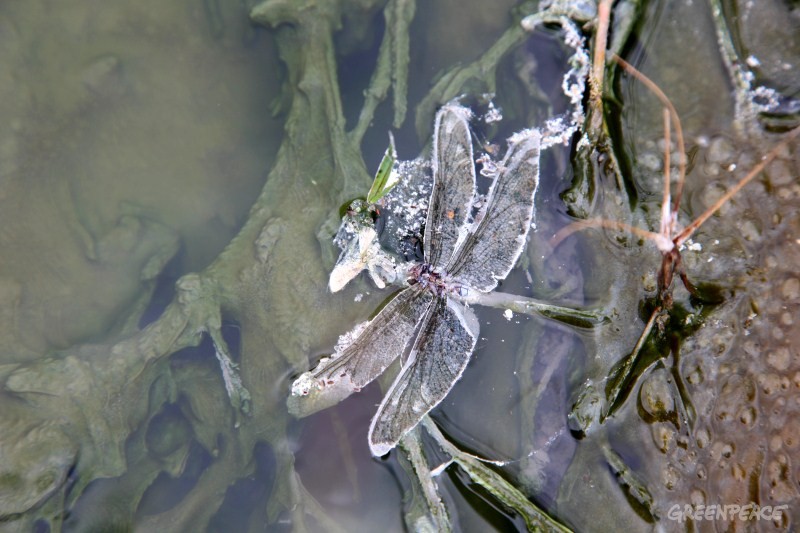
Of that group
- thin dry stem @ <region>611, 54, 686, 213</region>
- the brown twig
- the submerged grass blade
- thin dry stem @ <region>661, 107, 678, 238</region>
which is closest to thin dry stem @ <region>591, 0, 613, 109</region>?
the brown twig

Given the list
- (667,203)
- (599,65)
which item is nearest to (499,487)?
(667,203)

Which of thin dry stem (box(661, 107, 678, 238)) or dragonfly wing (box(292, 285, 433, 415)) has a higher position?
thin dry stem (box(661, 107, 678, 238))

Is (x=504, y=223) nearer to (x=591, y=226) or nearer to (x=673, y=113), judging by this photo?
(x=591, y=226)

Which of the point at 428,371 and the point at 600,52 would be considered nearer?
the point at 600,52

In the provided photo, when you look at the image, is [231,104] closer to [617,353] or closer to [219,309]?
[219,309]

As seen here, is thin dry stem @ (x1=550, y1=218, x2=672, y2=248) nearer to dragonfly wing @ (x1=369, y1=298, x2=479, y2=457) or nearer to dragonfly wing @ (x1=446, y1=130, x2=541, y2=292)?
dragonfly wing @ (x1=446, y1=130, x2=541, y2=292)

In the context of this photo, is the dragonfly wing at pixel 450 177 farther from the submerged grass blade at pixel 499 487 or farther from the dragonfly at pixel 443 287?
the submerged grass blade at pixel 499 487

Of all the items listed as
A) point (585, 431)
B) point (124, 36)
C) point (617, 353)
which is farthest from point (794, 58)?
point (124, 36)

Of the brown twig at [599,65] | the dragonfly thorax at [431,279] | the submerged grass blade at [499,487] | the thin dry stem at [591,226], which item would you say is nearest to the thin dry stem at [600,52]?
the brown twig at [599,65]
